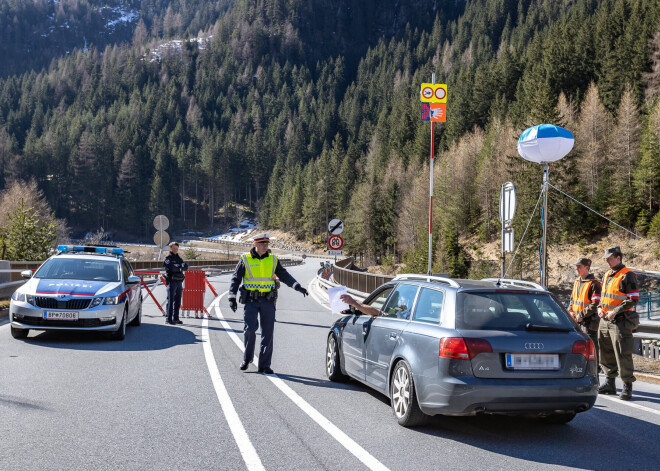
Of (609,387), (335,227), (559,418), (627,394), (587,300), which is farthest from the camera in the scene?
(335,227)

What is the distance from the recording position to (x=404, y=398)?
235 inches

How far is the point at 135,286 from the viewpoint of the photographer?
494 inches

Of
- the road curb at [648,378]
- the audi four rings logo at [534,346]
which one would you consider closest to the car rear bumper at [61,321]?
the audi four rings logo at [534,346]

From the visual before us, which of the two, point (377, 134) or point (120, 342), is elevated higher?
point (377, 134)

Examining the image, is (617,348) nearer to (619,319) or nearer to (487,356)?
(619,319)

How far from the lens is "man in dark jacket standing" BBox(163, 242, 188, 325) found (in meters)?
14.2

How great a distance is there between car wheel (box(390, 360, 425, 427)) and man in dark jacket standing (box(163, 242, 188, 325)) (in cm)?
904

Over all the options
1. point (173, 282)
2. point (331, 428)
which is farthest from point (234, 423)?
point (173, 282)

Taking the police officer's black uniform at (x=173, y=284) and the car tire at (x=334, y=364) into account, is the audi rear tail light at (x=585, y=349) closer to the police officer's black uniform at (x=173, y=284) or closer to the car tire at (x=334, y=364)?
the car tire at (x=334, y=364)

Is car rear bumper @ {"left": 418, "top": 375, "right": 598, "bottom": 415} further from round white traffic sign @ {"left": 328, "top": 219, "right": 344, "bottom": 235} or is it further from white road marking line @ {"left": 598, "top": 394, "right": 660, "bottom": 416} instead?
round white traffic sign @ {"left": 328, "top": 219, "right": 344, "bottom": 235}

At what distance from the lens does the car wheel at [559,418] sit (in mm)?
6074

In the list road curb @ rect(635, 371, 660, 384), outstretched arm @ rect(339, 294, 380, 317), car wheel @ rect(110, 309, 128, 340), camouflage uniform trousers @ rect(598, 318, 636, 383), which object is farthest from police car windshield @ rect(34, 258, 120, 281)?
road curb @ rect(635, 371, 660, 384)

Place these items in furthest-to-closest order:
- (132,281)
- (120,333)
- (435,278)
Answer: (132,281)
(120,333)
(435,278)

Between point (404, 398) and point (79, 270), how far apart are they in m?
8.18
